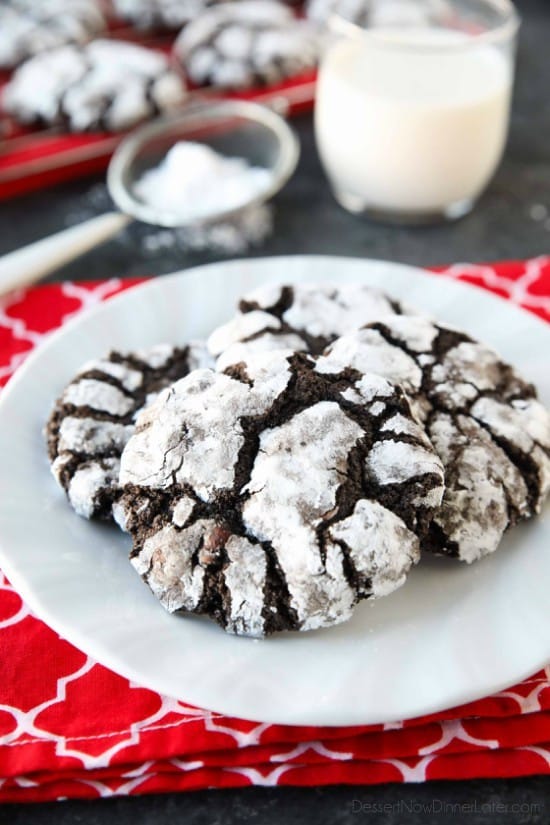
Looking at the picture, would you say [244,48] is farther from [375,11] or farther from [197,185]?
[197,185]

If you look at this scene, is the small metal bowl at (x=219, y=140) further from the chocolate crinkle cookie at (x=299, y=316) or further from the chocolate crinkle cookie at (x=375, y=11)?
the chocolate crinkle cookie at (x=299, y=316)

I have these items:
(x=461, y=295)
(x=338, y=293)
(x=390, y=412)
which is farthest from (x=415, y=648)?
(x=461, y=295)

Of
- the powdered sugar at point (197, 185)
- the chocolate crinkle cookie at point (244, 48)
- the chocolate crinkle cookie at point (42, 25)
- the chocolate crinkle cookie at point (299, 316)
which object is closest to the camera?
the chocolate crinkle cookie at point (299, 316)

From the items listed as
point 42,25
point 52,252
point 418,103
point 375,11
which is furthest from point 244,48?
point 52,252

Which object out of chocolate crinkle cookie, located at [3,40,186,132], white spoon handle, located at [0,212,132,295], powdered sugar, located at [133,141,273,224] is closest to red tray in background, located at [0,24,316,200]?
chocolate crinkle cookie, located at [3,40,186,132]

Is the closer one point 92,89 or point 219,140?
point 219,140

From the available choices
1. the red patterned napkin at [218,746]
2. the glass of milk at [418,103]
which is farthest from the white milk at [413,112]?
the red patterned napkin at [218,746]
